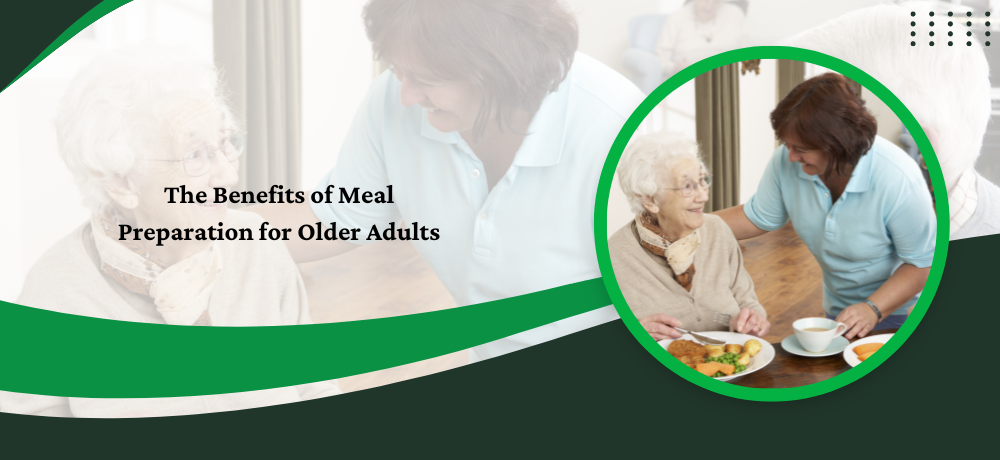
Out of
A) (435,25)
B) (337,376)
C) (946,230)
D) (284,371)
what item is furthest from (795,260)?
(284,371)

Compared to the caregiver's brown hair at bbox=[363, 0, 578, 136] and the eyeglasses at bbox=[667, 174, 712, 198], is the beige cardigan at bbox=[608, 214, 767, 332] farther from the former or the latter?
the caregiver's brown hair at bbox=[363, 0, 578, 136]

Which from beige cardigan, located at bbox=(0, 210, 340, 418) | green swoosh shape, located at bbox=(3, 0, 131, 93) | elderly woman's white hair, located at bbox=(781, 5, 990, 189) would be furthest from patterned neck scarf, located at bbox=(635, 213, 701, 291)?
green swoosh shape, located at bbox=(3, 0, 131, 93)

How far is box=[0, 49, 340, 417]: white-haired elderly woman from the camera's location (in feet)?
5.13

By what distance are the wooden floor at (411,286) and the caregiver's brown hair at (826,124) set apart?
0.19 m

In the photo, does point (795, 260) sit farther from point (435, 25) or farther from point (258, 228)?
point (258, 228)

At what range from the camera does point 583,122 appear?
164cm

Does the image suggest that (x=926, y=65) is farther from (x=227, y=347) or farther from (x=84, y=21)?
(x=84, y=21)

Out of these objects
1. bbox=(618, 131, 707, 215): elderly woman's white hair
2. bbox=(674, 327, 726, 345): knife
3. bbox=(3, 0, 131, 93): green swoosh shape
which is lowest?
bbox=(674, 327, 726, 345): knife

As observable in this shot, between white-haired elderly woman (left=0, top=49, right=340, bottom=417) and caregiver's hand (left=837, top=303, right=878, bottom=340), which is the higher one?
white-haired elderly woman (left=0, top=49, right=340, bottom=417)

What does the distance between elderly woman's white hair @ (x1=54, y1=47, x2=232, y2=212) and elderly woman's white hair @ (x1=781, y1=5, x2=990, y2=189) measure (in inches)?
53.4

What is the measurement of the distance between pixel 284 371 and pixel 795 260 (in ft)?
3.88

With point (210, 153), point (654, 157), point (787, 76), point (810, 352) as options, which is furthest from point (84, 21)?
point (810, 352)

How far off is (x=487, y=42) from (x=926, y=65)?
1083 mm

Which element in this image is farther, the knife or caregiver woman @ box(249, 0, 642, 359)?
the knife
